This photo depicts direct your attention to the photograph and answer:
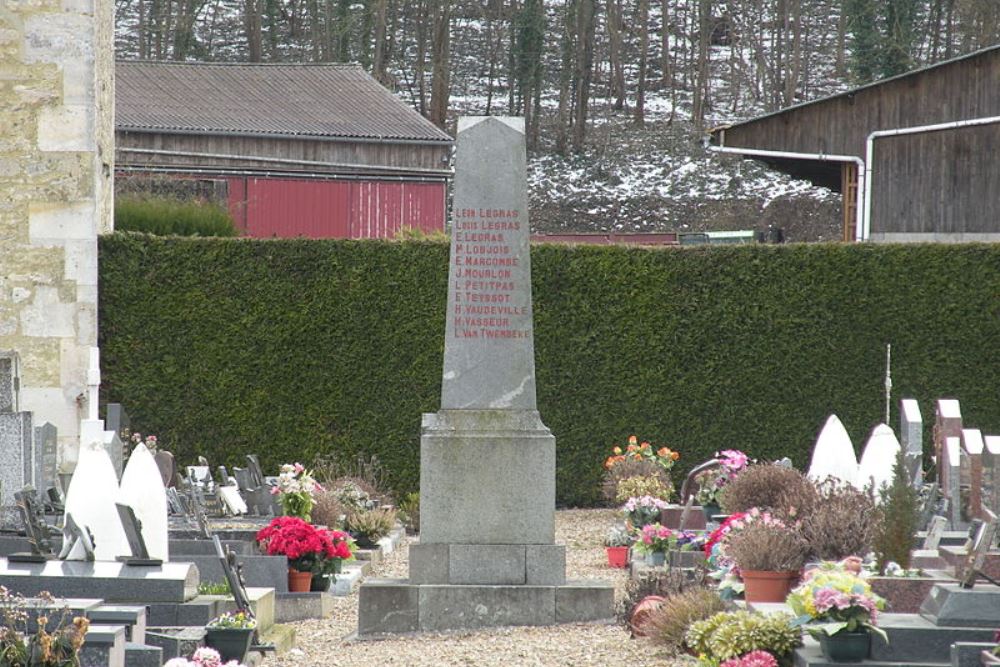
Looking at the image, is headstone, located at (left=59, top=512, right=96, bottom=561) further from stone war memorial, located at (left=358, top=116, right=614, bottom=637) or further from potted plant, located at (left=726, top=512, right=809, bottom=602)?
potted plant, located at (left=726, top=512, right=809, bottom=602)

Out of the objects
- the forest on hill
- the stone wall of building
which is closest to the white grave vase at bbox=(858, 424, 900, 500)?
the stone wall of building

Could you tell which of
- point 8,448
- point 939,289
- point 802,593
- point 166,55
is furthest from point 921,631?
point 166,55

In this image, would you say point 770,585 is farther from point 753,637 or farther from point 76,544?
point 76,544

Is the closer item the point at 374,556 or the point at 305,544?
the point at 305,544

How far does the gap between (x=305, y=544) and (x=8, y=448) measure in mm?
2708

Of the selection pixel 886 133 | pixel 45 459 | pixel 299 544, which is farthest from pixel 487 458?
pixel 886 133

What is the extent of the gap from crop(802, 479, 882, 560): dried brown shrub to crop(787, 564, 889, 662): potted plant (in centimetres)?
186

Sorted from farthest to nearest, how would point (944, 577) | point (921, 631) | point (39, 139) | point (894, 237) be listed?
point (894, 237) < point (39, 139) < point (944, 577) < point (921, 631)

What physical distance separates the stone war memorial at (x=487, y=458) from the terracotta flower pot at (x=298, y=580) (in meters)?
1.17

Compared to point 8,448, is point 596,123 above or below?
above

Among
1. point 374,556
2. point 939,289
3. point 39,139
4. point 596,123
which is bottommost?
point 374,556

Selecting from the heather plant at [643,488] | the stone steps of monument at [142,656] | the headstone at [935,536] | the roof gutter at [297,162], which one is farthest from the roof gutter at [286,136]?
the stone steps of monument at [142,656]

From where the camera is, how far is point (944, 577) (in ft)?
25.1

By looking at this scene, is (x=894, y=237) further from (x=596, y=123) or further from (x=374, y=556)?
(x=596, y=123)
